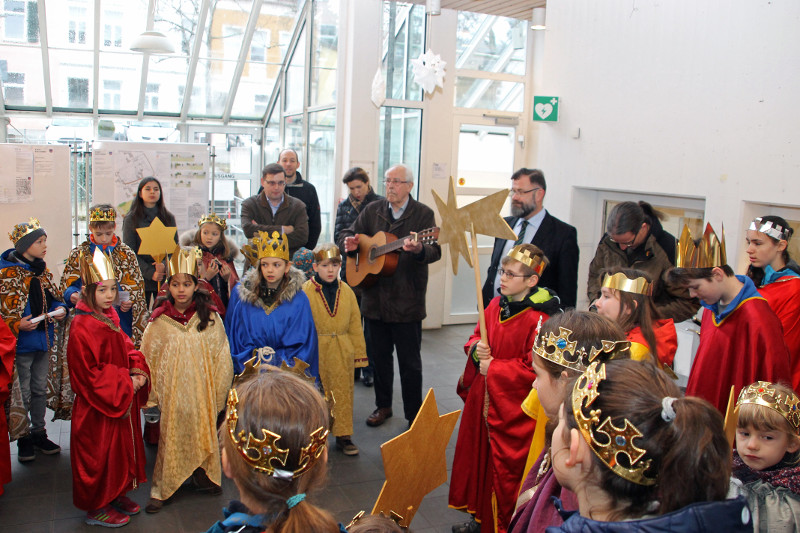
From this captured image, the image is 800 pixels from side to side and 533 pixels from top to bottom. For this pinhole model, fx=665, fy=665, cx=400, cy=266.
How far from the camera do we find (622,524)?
121 cm

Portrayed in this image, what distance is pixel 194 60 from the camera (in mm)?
9414

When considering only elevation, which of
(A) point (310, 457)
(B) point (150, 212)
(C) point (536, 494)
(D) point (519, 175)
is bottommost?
(C) point (536, 494)

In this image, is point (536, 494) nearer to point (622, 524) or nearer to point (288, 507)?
point (622, 524)

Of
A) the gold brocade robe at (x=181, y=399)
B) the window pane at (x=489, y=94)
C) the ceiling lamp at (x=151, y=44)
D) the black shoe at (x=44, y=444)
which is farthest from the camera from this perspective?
the window pane at (x=489, y=94)

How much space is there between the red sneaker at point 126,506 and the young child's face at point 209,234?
1.84 metres

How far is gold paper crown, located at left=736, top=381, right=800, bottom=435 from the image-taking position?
2.18 m

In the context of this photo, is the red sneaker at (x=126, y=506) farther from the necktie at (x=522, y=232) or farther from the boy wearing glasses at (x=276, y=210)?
the necktie at (x=522, y=232)

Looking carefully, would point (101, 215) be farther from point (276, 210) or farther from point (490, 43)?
point (490, 43)

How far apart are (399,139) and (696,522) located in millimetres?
6704

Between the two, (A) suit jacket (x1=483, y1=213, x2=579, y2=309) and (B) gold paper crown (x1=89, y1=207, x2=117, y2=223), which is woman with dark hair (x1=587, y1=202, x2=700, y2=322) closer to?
(A) suit jacket (x1=483, y1=213, x2=579, y2=309)

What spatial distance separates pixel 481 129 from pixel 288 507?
6.96m

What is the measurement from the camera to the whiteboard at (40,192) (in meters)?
6.59

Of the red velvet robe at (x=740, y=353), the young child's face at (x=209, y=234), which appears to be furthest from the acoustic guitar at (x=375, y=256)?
the red velvet robe at (x=740, y=353)

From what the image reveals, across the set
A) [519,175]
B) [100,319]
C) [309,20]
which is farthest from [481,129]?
[100,319]
